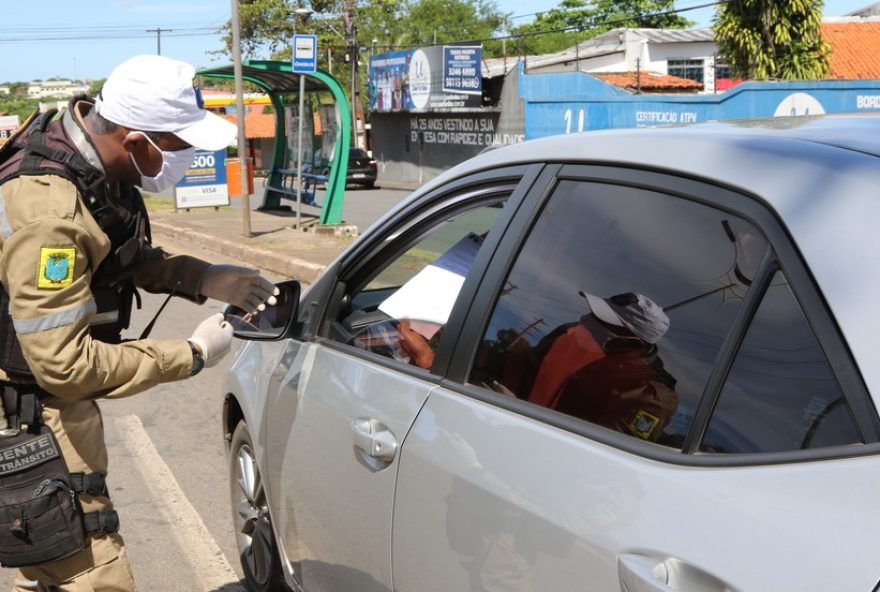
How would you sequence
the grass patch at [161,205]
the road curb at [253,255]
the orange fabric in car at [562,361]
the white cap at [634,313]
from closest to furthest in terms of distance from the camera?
1. the white cap at [634,313]
2. the orange fabric in car at [562,361]
3. the road curb at [253,255]
4. the grass patch at [161,205]

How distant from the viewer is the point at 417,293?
2.85 metres

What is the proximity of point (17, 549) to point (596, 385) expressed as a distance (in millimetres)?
1519

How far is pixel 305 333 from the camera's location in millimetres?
3148

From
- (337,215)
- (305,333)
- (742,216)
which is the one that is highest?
(742,216)

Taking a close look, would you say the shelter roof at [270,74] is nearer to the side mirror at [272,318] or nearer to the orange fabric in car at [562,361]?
the side mirror at [272,318]

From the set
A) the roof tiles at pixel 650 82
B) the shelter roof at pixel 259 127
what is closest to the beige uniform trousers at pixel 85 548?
the roof tiles at pixel 650 82

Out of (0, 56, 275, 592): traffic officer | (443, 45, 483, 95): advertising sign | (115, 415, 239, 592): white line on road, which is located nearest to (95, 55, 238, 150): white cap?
(0, 56, 275, 592): traffic officer

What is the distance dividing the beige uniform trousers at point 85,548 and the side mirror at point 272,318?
0.54m

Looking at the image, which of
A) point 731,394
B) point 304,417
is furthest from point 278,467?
point 731,394

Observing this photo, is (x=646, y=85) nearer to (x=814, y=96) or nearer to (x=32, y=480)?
(x=814, y=96)

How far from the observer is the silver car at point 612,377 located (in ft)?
4.94

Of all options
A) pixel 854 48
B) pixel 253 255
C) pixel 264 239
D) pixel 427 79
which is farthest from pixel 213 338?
pixel 854 48

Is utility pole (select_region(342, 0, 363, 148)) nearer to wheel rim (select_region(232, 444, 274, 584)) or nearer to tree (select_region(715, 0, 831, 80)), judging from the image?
tree (select_region(715, 0, 831, 80))

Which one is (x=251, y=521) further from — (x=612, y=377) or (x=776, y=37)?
(x=776, y=37)
